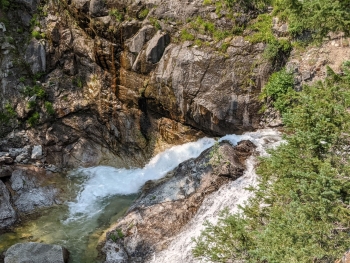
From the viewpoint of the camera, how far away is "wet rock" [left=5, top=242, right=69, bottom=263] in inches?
420

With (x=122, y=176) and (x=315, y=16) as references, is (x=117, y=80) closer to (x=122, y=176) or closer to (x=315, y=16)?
(x=122, y=176)

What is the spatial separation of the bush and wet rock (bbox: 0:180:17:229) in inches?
360

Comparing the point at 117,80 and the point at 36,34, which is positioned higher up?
the point at 36,34

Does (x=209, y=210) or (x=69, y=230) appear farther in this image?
(x=69, y=230)

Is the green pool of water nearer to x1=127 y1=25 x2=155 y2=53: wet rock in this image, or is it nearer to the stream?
the stream

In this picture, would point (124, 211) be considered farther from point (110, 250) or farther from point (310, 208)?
point (310, 208)

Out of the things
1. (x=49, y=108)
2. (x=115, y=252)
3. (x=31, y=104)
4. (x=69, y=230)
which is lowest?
(x=69, y=230)

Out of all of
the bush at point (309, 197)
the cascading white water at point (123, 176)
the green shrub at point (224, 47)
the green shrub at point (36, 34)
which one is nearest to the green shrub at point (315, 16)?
the green shrub at point (224, 47)

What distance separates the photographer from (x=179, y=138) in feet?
51.4

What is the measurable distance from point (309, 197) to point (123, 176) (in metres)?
11.1

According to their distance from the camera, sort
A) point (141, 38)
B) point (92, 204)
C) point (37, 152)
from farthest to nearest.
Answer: point (37, 152) < point (141, 38) < point (92, 204)

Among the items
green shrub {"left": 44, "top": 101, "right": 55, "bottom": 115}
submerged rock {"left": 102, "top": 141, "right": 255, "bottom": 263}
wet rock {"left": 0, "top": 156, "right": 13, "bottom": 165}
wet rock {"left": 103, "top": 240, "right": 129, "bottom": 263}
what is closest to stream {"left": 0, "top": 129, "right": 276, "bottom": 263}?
wet rock {"left": 103, "top": 240, "right": 129, "bottom": 263}

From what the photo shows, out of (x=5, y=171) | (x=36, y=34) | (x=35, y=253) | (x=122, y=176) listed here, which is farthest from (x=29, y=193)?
(x=36, y=34)

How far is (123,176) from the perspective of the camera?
52.5 feet
